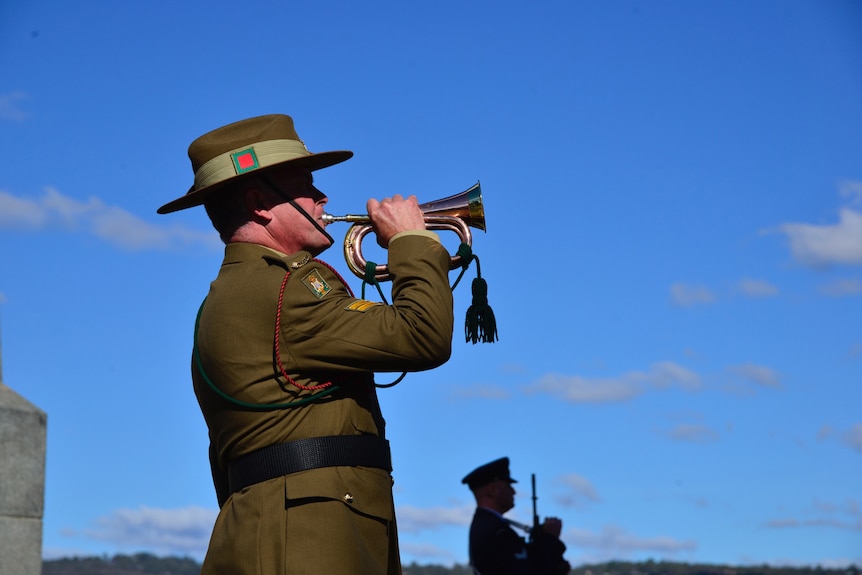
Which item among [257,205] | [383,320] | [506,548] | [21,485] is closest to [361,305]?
[383,320]

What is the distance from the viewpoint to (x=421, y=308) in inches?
158

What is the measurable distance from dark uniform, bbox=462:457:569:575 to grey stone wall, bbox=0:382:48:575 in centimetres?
568

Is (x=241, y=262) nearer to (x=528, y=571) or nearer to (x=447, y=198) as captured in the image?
(x=447, y=198)

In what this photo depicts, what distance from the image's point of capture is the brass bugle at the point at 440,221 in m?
4.52

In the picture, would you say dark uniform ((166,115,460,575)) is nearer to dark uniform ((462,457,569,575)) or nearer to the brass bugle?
the brass bugle

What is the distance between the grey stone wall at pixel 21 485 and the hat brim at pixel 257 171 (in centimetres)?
256

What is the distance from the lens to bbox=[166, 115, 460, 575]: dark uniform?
3994mm

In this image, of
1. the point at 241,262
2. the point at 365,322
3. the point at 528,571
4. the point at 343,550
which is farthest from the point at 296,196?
the point at 528,571

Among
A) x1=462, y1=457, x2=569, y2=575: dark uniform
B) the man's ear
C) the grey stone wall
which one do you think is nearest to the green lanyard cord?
the man's ear

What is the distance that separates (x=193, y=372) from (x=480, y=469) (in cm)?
842

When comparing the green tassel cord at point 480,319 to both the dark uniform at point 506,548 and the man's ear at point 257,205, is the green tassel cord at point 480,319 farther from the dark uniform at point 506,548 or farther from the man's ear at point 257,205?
the dark uniform at point 506,548

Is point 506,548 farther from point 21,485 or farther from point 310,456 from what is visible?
point 310,456

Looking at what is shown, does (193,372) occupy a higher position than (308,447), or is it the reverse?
(193,372)

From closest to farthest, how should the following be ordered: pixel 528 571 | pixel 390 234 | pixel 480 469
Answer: pixel 390 234
pixel 528 571
pixel 480 469
